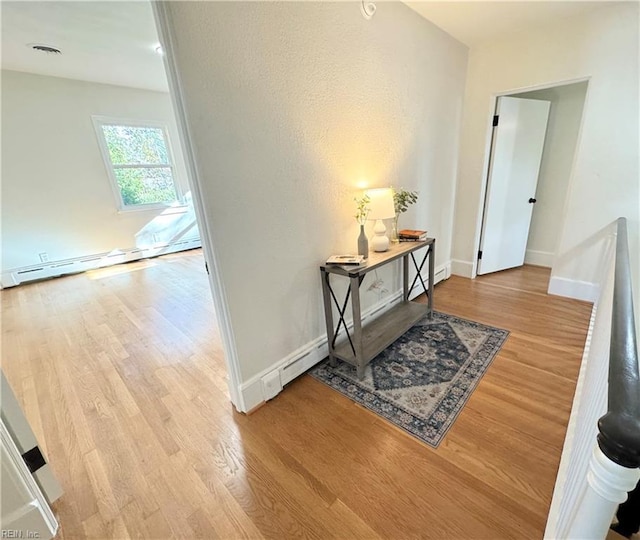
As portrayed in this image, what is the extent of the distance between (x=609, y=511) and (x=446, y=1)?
303cm

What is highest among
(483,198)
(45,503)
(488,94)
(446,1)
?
(446,1)

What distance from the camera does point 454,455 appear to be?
1422 millimetres

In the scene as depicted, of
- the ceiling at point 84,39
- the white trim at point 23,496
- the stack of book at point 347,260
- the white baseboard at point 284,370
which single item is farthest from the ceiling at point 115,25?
the white trim at point 23,496

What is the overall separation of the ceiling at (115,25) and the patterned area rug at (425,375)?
96.7 inches

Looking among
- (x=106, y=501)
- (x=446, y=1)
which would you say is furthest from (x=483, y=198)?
(x=106, y=501)

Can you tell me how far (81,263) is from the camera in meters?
4.71

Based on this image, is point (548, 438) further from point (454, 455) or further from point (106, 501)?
point (106, 501)

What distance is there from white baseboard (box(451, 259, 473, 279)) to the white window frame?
5052 millimetres

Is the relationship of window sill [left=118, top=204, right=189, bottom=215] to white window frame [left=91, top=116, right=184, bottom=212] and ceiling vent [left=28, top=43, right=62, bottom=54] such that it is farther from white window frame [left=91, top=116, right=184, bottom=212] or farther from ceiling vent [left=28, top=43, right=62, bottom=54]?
ceiling vent [left=28, top=43, right=62, bottom=54]

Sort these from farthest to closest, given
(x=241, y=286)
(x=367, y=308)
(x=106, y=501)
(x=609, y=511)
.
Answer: (x=367, y=308)
(x=241, y=286)
(x=106, y=501)
(x=609, y=511)

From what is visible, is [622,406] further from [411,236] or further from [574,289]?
[574,289]

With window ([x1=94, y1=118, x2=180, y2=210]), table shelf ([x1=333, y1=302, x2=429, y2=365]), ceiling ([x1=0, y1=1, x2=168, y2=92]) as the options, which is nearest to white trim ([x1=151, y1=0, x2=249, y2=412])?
table shelf ([x1=333, y1=302, x2=429, y2=365])

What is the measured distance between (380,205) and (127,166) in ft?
16.1

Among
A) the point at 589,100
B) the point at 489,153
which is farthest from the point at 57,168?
the point at 589,100
